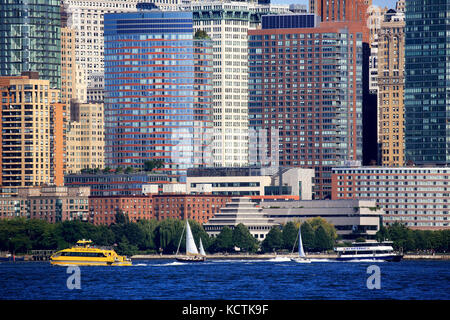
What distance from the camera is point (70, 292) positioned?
514ft

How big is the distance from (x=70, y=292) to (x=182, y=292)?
625 inches

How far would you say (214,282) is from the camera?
607 feet
